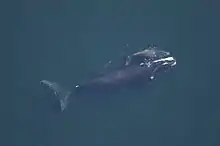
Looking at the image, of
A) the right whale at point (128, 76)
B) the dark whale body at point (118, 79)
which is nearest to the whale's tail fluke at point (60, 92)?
the right whale at point (128, 76)

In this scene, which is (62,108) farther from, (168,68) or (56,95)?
(168,68)

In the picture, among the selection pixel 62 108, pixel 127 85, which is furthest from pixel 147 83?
pixel 62 108

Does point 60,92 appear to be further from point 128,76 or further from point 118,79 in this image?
point 128,76

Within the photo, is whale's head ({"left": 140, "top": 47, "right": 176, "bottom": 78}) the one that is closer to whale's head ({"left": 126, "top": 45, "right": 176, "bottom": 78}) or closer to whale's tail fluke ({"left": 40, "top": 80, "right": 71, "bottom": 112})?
whale's head ({"left": 126, "top": 45, "right": 176, "bottom": 78})

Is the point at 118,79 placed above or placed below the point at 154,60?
Answer: below

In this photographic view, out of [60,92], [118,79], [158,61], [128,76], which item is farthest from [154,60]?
[60,92]

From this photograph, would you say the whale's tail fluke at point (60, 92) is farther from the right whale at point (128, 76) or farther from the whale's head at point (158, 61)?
the whale's head at point (158, 61)

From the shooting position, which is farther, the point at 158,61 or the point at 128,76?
the point at 158,61

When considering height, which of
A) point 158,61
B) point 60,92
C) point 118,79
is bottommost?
point 60,92
